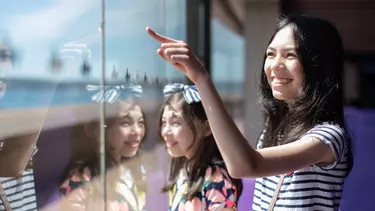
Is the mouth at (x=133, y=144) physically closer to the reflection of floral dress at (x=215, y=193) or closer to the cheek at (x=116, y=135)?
the cheek at (x=116, y=135)

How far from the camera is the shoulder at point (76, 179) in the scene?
46.4 inches

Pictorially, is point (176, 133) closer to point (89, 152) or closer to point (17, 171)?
point (89, 152)

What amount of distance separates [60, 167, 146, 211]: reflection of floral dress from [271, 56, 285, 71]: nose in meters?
0.52

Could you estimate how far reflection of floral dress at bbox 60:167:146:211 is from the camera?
A: 1.18 metres

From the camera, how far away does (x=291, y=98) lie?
87 cm

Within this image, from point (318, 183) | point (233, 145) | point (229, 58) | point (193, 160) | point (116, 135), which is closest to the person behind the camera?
point (233, 145)

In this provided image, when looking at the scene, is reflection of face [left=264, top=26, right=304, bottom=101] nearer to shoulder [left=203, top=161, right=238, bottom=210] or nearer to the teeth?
the teeth

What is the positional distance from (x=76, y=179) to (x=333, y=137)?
64 cm

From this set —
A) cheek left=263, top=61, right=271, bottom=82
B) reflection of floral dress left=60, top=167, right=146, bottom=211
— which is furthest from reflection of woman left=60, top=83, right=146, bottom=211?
cheek left=263, top=61, right=271, bottom=82

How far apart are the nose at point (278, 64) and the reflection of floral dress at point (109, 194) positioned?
52cm

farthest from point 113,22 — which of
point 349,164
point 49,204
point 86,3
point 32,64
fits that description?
point 349,164

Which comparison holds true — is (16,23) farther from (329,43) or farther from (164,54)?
(329,43)

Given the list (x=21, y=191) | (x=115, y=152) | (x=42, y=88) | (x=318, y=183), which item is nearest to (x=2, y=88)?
(x=42, y=88)

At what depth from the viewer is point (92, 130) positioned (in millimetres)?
1275
